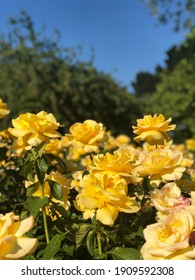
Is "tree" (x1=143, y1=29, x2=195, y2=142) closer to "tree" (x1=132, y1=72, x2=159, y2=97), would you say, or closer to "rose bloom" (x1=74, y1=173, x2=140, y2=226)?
"rose bloom" (x1=74, y1=173, x2=140, y2=226)

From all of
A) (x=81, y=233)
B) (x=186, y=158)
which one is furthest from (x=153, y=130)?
(x=186, y=158)

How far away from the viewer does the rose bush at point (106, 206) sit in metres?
1.12

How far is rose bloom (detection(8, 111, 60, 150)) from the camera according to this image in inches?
64.0

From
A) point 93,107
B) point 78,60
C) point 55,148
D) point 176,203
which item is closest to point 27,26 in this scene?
point 78,60

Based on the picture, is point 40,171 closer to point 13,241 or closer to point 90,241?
point 90,241

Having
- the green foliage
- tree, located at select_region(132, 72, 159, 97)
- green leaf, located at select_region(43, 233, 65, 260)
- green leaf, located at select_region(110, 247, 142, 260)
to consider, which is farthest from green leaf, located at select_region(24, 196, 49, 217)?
tree, located at select_region(132, 72, 159, 97)

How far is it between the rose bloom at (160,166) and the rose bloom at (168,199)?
3.3 inches

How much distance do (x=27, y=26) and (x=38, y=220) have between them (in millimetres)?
15216

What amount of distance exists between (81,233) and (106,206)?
6.4 inches

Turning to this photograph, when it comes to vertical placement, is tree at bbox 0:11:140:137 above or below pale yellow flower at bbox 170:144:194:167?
above

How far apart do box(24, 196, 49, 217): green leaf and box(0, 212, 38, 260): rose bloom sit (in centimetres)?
33

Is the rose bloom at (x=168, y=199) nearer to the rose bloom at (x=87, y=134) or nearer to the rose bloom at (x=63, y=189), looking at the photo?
the rose bloom at (x=63, y=189)

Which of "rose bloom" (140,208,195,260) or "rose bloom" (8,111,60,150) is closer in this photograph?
"rose bloom" (140,208,195,260)

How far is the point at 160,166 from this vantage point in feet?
4.85
